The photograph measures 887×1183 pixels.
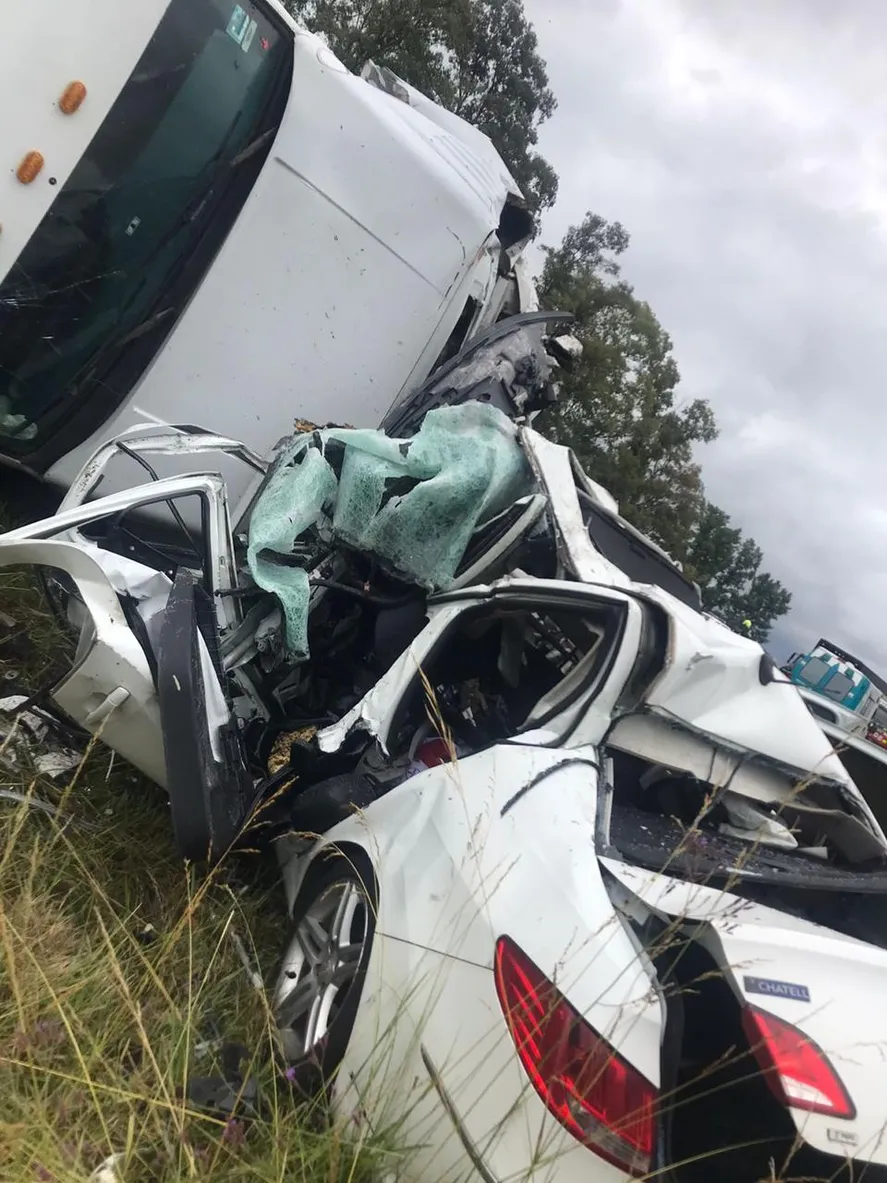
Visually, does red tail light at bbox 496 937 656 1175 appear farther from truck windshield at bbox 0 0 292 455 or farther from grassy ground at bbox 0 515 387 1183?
truck windshield at bbox 0 0 292 455

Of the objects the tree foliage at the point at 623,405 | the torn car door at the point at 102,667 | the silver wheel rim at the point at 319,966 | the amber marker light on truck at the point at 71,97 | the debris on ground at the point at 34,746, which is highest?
the tree foliage at the point at 623,405

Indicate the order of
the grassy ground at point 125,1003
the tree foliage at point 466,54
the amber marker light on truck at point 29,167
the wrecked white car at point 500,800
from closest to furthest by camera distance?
the wrecked white car at point 500,800, the grassy ground at point 125,1003, the amber marker light on truck at point 29,167, the tree foliage at point 466,54

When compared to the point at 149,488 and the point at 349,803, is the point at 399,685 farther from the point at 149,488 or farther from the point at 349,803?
the point at 149,488

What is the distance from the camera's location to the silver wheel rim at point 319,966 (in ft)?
7.29

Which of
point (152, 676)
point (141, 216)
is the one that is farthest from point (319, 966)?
point (141, 216)

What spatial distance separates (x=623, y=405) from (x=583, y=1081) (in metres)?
24.2

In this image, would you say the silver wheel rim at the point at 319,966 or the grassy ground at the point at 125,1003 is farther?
the silver wheel rim at the point at 319,966

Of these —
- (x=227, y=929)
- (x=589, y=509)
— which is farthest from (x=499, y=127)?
(x=227, y=929)

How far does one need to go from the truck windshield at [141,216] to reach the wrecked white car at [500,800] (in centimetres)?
48

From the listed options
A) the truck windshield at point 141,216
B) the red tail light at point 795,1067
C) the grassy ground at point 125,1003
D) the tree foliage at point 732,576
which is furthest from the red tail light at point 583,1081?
the tree foliage at point 732,576

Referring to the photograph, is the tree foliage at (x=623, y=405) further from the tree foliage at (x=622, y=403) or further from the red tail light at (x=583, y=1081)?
the red tail light at (x=583, y=1081)

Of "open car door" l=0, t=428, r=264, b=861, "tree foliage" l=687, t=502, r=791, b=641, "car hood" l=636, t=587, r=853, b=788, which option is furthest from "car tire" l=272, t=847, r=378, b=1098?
"tree foliage" l=687, t=502, r=791, b=641

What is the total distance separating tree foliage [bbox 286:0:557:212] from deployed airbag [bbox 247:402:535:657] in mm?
11899

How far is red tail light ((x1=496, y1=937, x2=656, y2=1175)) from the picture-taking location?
1605mm
